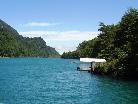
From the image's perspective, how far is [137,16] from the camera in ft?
318

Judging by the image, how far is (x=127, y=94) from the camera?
6281 cm

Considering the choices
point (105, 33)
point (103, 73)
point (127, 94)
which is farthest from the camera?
Result: point (105, 33)

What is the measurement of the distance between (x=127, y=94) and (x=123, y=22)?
165 ft

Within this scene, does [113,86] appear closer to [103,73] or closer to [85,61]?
[103,73]

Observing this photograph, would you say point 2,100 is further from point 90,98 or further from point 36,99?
point 90,98

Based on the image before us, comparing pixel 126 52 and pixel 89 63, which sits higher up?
pixel 126 52

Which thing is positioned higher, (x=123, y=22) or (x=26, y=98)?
(x=123, y=22)

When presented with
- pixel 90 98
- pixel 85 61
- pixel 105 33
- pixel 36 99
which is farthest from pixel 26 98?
pixel 105 33

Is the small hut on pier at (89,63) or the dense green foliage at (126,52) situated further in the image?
the small hut on pier at (89,63)

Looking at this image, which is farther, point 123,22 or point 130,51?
point 123,22

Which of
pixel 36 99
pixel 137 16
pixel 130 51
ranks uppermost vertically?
pixel 137 16

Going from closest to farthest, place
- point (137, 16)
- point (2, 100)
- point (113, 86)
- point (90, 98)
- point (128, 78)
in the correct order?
point (2, 100) < point (90, 98) < point (113, 86) < point (128, 78) < point (137, 16)

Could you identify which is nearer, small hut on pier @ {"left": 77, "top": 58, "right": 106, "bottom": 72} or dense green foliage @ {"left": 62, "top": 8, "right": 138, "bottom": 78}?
dense green foliage @ {"left": 62, "top": 8, "right": 138, "bottom": 78}

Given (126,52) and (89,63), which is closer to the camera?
(126,52)
